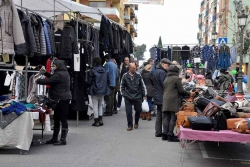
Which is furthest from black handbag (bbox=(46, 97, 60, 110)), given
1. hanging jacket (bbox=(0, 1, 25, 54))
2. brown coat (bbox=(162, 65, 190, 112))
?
brown coat (bbox=(162, 65, 190, 112))

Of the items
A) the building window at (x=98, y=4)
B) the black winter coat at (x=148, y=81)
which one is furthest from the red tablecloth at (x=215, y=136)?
the building window at (x=98, y=4)

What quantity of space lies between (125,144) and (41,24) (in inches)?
132

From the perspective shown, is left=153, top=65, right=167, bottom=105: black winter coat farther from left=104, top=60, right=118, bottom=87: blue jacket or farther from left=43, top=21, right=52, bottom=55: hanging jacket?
left=43, top=21, right=52, bottom=55: hanging jacket

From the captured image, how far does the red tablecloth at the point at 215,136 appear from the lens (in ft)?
20.8

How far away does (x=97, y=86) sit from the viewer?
10844 mm

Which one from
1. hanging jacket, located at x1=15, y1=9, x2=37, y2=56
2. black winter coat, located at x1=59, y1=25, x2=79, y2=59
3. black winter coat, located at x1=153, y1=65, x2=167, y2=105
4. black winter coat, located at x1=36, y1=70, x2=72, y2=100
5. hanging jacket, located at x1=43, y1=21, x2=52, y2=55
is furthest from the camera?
black winter coat, located at x1=59, y1=25, x2=79, y2=59

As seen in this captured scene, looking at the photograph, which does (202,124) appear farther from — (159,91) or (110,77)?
(110,77)

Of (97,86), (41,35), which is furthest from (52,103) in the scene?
(97,86)

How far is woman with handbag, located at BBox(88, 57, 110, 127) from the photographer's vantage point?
10859mm

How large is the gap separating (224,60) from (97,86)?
7.74 meters

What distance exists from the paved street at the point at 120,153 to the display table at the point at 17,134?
0.70ft

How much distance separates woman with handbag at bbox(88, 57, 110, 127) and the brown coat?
2.53m

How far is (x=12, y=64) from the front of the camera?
885 cm

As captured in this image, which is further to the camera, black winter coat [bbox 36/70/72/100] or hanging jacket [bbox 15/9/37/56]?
hanging jacket [bbox 15/9/37/56]
